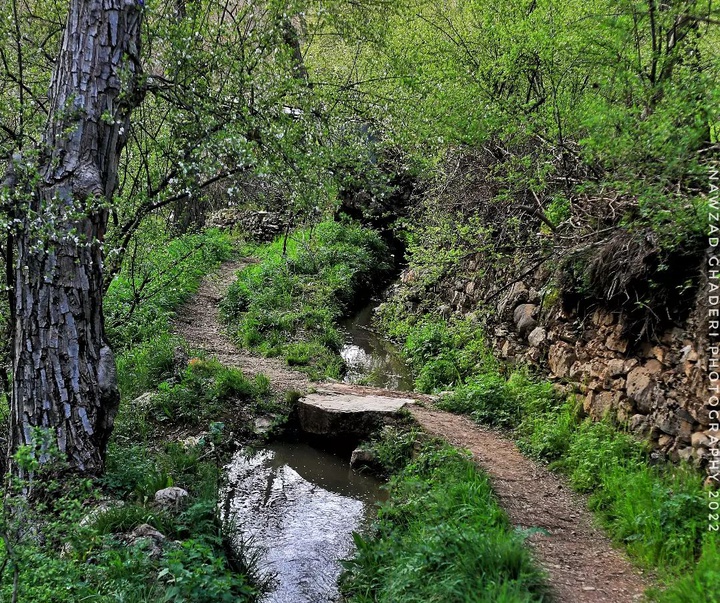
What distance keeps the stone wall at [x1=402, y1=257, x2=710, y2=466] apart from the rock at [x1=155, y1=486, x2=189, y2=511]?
439cm

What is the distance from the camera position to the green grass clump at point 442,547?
3.24 metres

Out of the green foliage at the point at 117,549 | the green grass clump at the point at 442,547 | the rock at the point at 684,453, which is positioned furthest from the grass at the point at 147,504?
the rock at the point at 684,453

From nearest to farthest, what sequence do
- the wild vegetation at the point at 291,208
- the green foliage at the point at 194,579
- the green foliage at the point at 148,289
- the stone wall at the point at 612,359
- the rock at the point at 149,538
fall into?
the green foliage at the point at 194,579 < the wild vegetation at the point at 291,208 < the rock at the point at 149,538 < the stone wall at the point at 612,359 < the green foliage at the point at 148,289

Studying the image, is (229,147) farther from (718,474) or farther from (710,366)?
(718,474)

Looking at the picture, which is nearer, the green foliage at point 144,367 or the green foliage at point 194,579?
the green foliage at point 194,579

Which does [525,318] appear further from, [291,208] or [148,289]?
[148,289]

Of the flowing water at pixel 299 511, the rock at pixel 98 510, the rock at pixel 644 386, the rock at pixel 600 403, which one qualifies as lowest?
the flowing water at pixel 299 511

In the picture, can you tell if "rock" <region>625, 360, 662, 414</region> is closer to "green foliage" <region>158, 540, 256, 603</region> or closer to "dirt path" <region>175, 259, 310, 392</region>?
"green foliage" <region>158, 540, 256, 603</region>

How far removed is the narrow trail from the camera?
3451 millimetres

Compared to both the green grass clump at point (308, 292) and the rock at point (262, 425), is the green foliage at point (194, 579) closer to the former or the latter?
the rock at point (262, 425)

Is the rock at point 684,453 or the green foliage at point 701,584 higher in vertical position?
the rock at point 684,453

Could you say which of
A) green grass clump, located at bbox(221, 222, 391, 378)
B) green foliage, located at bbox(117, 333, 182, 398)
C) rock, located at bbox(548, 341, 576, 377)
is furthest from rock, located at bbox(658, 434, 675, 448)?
green foliage, located at bbox(117, 333, 182, 398)

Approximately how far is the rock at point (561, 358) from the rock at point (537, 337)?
308 millimetres

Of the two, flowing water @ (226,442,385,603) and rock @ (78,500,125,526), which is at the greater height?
rock @ (78,500,125,526)
